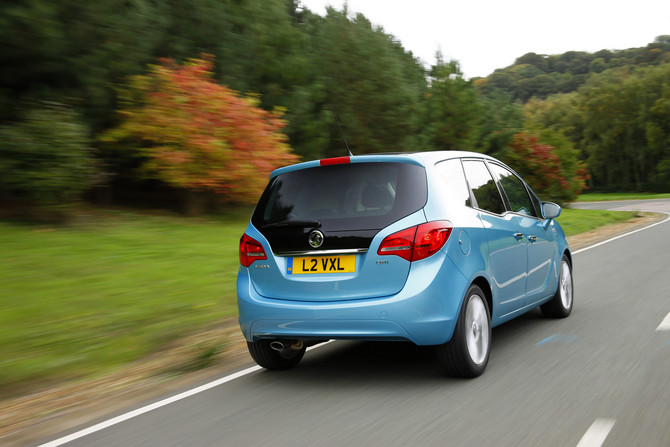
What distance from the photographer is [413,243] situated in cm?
486

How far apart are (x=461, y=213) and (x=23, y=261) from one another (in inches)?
235

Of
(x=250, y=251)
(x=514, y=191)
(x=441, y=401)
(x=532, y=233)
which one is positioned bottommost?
(x=441, y=401)

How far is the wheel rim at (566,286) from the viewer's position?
25.0ft

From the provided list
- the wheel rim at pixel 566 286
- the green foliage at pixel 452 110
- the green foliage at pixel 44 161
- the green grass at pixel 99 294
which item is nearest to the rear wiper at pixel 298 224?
the green grass at pixel 99 294

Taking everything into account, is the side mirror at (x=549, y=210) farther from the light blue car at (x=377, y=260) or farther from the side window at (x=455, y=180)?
the side window at (x=455, y=180)

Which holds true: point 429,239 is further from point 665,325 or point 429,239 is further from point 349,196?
point 665,325

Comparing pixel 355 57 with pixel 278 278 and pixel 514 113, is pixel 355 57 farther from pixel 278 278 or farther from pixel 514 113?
Result: pixel 278 278

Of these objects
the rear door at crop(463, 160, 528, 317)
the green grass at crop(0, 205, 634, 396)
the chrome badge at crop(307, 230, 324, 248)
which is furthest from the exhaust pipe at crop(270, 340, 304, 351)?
the rear door at crop(463, 160, 528, 317)

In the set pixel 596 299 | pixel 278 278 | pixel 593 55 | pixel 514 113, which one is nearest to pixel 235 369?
pixel 278 278

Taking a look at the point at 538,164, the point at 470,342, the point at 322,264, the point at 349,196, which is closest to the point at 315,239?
the point at 322,264

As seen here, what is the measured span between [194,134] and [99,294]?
6.60 m

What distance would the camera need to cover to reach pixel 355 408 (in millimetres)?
4527

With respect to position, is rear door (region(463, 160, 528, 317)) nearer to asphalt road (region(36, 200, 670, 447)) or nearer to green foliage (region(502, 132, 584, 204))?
asphalt road (region(36, 200, 670, 447))

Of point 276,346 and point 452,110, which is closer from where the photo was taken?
point 276,346
